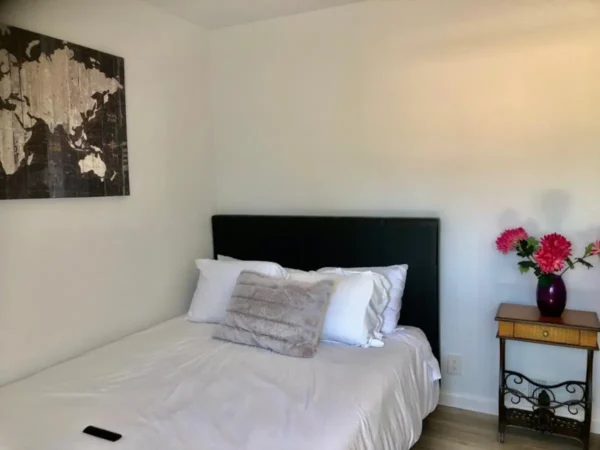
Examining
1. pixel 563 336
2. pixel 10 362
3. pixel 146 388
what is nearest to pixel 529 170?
pixel 563 336

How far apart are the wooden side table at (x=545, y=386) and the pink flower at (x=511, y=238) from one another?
1.10 feet

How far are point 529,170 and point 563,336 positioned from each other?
87 cm

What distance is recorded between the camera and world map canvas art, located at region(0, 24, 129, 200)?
2.11 m

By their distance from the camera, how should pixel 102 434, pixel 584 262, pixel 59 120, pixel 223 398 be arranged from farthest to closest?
pixel 584 262 < pixel 59 120 < pixel 223 398 < pixel 102 434

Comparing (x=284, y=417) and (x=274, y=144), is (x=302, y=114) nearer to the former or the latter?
(x=274, y=144)

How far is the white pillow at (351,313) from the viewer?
240cm

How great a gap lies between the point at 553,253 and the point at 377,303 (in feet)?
2.89

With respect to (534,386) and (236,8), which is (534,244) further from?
(236,8)

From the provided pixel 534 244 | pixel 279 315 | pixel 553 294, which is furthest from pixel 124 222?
pixel 553 294

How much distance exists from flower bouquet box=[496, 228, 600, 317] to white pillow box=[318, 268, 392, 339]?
0.63 metres

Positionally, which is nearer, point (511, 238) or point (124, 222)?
point (511, 238)

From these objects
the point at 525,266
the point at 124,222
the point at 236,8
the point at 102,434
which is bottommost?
the point at 102,434

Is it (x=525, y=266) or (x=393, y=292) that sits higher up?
(x=525, y=266)

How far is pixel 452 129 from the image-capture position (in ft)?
9.00
